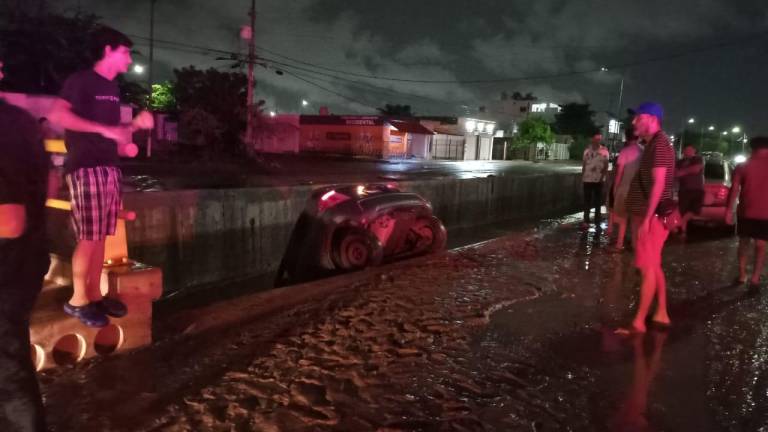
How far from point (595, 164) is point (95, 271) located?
925 centimetres

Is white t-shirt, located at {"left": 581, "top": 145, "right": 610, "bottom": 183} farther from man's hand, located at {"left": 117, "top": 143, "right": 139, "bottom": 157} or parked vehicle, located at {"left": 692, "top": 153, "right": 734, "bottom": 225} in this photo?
man's hand, located at {"left": 117, "top": 143, "right": 139, "bottom": 157}

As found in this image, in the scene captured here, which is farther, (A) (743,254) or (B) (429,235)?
(B) (429,235)

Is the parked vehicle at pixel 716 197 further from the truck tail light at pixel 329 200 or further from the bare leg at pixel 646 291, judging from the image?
the truck tail light at pixel 329 200

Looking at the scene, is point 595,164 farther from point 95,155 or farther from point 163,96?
point 163,96

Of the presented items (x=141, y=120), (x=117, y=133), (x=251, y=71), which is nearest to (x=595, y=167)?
(x=141, y=120)

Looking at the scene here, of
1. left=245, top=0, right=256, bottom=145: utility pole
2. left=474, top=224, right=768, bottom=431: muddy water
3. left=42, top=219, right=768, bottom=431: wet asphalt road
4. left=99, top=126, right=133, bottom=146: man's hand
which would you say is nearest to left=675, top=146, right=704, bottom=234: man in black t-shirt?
left=474, top=224, right=768, bottom=431: muddy water

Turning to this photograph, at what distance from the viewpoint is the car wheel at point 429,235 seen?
333 inches

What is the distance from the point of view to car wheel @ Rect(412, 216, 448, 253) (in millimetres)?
8469

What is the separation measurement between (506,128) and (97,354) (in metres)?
75.9

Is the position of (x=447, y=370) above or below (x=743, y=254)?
below

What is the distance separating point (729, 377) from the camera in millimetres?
3973

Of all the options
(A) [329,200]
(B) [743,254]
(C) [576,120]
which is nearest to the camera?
(B) [743,254]

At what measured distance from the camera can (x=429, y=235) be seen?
856 centimetres

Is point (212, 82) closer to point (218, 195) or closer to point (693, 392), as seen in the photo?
point (218, 195)
